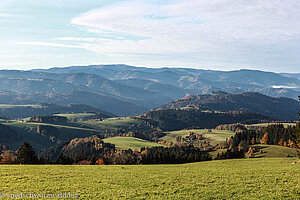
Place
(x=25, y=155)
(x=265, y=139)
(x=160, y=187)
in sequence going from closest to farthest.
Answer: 1. (x=160, y=187)
2. (x=25, y=155)
3. (x=265, y=139)

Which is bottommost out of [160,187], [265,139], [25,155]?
[265,139]

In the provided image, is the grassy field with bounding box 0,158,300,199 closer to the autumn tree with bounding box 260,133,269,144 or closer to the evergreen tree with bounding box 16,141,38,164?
the evergreen tree with bounding box 16,141,38,164

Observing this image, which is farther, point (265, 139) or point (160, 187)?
point (265, 139)

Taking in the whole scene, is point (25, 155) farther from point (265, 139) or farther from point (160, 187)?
point (265, 139)

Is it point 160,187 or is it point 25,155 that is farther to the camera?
point 25,155


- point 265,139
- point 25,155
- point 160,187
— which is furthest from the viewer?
point 265,139

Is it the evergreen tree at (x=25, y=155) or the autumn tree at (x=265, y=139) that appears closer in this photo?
the evergreen tree at (x=25, y=155)

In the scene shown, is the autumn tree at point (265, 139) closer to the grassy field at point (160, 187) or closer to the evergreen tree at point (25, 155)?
the grassy field at point (160, 187)

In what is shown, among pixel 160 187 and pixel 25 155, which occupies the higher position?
pixel 160 187

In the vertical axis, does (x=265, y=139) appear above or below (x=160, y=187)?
below

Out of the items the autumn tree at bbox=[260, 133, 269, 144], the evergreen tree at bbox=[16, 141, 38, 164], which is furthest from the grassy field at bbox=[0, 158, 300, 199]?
the autumn tree at bbox=[260, 133, 269, 144]

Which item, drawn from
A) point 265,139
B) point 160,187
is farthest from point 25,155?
point 265,139

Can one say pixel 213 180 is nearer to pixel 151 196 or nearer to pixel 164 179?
pixel 164 179

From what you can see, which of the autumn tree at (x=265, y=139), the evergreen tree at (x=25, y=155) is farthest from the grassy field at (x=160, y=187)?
the autumn tree at (x=265, y=139)
